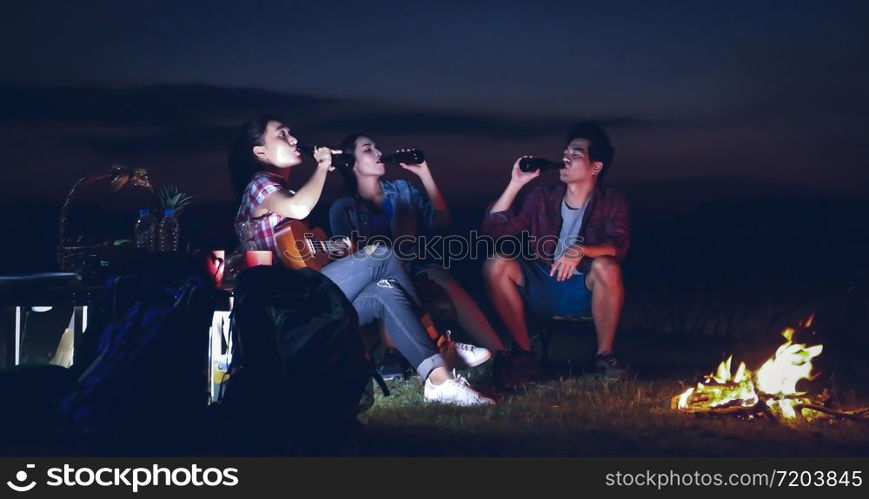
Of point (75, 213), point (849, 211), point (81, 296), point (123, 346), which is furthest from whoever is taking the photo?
point (849, 211)

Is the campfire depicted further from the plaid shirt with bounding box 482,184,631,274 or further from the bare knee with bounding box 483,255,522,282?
the bare knee with bounding box 483,255,522,282

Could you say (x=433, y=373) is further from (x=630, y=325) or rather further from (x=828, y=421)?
(x=630, y=325)

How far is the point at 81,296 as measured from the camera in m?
4.69

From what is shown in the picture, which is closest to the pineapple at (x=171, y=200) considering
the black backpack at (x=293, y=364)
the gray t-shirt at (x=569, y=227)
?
the black backpack at (x=293, y=364)

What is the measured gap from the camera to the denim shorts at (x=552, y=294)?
5387 mm

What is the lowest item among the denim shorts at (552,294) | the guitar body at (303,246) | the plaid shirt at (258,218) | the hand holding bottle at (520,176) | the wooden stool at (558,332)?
the wooden stool at (558,332)

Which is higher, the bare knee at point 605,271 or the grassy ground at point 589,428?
the bare knee at point 605,271

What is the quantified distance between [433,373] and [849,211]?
11.8 feet

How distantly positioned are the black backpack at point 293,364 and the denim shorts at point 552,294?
4.45ft

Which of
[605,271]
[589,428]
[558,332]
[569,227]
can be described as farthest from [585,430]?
[558,332]

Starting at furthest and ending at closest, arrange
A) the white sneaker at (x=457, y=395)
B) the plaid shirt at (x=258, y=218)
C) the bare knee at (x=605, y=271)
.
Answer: the bare knee at (x=605, y=271)
the plaid shirt at (x=258, y=218)
the white sneaker at (x=457, y=395)

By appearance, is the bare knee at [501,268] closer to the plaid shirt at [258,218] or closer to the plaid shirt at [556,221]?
the plaid shirt at [556,221]

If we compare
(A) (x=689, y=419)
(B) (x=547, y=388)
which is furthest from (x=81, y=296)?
(A) (x=689, y=419)

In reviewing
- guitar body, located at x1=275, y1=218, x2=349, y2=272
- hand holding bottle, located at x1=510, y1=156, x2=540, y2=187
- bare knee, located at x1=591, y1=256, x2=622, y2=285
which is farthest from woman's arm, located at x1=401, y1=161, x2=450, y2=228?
bare knee, located at x1=591, y1=256, x2=622, y2=285
